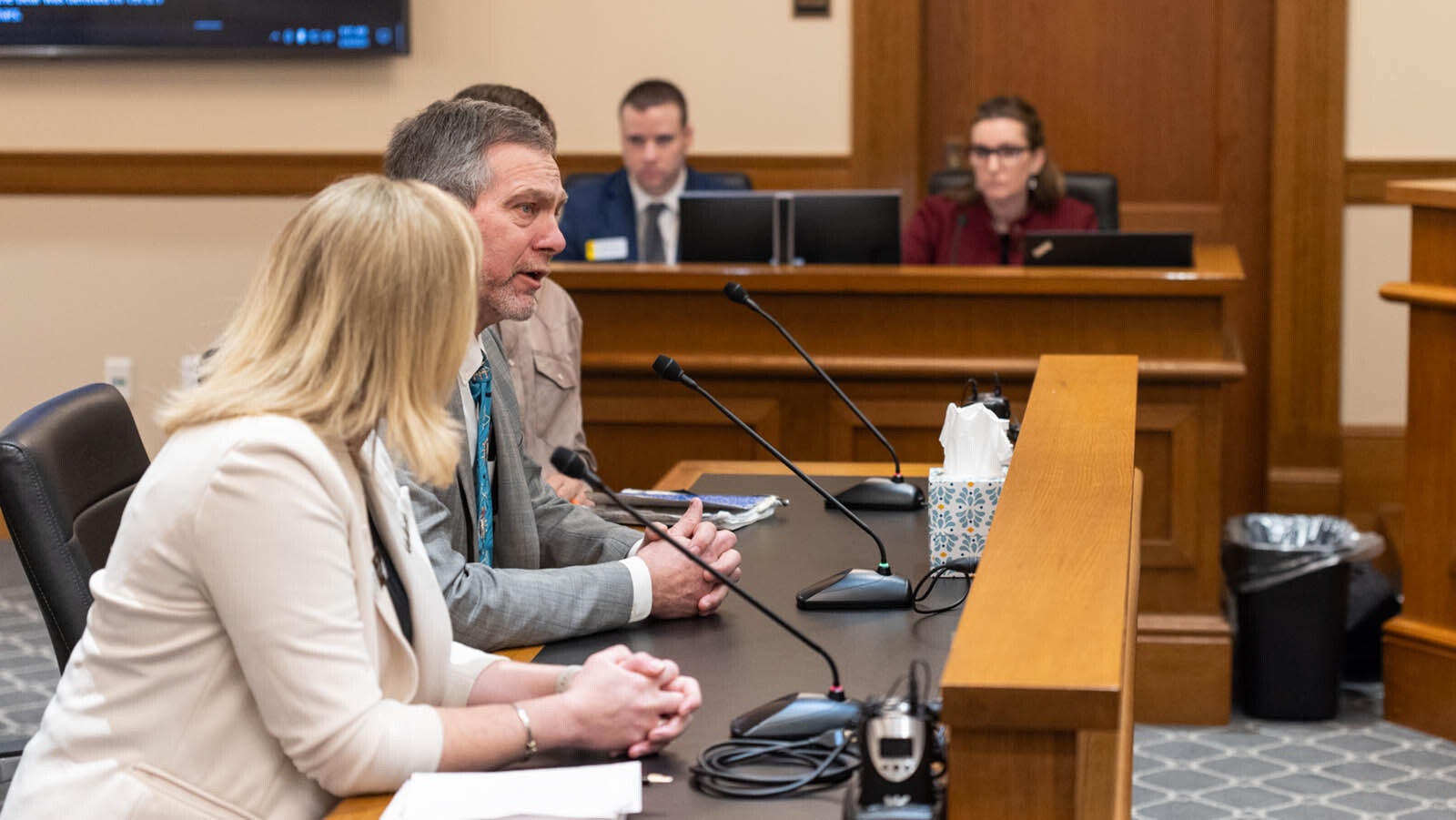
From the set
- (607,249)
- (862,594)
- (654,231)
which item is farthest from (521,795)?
(654,231)

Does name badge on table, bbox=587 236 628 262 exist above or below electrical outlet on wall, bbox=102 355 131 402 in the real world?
above

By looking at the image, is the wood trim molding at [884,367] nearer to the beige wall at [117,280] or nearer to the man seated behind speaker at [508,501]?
the man seated behind speaker at [508,501]

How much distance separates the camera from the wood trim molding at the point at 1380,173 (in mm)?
5059

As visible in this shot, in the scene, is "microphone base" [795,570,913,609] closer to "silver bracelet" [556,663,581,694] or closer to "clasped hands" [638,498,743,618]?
"clasped hands" [638,498,743,618]

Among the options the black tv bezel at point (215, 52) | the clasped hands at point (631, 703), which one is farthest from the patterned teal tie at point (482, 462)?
the black tv bezel at point (215, 52)

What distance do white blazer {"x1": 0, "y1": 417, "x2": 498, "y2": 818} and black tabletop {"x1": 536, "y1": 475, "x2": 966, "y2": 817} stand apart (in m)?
0.24

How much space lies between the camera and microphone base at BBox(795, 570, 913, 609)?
6.67 feet

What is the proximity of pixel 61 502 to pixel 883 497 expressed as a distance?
1.23m

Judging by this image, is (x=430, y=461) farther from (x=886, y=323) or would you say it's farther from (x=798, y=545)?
(x=886, y=323)

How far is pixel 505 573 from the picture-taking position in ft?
6.36

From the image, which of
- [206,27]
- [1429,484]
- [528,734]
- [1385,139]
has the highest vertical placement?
[206,27]

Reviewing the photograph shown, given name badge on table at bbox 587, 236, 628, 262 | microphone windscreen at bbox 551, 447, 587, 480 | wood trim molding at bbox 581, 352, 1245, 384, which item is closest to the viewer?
microphone windscreen at bbox 551, 447, 587, 480

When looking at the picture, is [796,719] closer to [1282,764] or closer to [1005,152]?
[1282,764]

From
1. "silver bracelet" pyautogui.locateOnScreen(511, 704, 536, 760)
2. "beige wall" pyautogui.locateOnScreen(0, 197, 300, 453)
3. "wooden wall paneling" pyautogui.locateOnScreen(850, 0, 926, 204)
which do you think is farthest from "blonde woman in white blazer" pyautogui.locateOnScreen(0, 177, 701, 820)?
"beige wall" pyautogui.locateOnScreen(0, 197, 300, 453)
